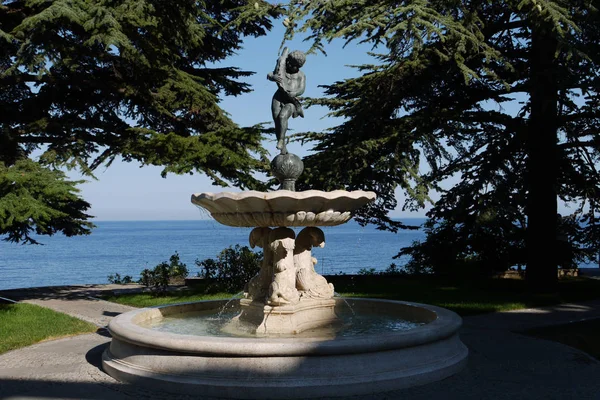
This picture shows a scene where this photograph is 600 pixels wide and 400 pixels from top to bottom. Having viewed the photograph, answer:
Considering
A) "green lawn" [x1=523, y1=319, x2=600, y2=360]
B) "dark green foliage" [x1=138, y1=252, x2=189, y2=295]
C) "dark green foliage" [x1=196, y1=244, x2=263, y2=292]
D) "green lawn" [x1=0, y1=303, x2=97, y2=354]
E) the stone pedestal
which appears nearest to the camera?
the stone pedestal

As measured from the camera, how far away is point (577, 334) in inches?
364

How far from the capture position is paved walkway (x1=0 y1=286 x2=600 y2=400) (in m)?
5.79

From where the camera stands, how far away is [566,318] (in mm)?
10922

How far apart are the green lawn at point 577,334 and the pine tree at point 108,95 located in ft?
20.3

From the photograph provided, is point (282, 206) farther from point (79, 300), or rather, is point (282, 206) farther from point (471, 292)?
point (471, 292)

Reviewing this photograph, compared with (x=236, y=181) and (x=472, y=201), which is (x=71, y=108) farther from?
(x=472, y=201)

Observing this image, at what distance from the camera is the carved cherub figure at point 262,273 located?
7.86 m

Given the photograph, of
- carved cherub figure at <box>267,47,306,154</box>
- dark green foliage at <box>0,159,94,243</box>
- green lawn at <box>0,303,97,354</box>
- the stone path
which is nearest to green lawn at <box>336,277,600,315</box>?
the stone path

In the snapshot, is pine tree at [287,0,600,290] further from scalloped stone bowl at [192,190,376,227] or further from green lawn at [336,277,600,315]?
scalloped stone bowl at [192,190,376,227]

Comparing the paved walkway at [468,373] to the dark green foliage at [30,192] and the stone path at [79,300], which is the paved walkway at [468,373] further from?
the stone path at [79,300]

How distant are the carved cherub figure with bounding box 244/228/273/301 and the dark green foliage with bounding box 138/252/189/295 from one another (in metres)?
7.28

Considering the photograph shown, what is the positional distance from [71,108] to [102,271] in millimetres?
23133

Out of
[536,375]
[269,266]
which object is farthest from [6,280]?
[536,375]

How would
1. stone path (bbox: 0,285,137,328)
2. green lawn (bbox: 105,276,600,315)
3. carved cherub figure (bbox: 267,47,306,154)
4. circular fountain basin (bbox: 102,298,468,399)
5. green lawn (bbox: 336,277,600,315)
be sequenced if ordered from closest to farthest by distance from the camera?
circular fountain basin (bbox: 102,298,468,399), carved cherub figure (bbox: 267,47,306,154), stone path (bbox: 0,285,137,328), green lawn (bbox: 336,277,600,315), green lawn (bbox: 105,276,600,315)
